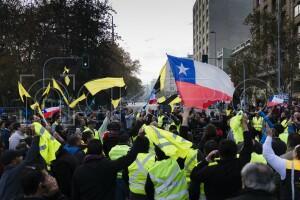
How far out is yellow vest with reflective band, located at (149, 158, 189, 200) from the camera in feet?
19.2

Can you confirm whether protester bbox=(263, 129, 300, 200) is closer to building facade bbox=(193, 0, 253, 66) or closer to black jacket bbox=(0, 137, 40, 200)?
black jacket bbox=(0, 137, 40, 200)

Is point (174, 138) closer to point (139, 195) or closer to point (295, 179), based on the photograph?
point (139, 195)

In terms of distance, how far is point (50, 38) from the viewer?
38.7 m

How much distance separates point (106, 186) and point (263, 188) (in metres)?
2.44

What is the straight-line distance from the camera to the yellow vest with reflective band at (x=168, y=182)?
585cm

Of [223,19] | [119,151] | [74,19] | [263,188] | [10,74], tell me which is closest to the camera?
[263,188]

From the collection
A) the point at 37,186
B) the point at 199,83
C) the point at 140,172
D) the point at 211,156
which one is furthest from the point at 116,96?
the point at 37,186

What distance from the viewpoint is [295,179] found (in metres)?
5.61

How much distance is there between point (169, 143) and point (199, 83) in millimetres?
4057

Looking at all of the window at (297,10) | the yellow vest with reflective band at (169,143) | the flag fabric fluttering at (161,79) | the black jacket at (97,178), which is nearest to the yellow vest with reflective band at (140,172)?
the yellow vest with reflective band at (169,143)

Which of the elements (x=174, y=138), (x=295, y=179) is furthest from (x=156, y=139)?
(x=295, y=179)

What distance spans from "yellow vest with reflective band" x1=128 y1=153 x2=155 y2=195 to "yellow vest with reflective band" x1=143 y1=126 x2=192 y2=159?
0.36m

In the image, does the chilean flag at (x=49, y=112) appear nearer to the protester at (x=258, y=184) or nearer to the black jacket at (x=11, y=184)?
the black jacket at (x=11, y=184)

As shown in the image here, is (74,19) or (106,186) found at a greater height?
(74,19)
